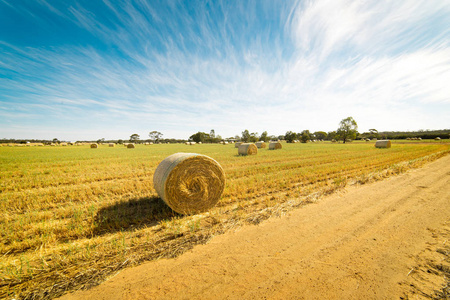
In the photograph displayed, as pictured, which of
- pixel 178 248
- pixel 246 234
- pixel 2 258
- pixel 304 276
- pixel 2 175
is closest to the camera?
pixel 304 276

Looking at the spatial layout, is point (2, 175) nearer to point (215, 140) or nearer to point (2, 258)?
point (2, 258)

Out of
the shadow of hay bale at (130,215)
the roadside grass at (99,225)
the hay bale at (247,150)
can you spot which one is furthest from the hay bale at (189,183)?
the hay bale at (247,150)

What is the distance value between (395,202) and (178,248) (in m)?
6.37

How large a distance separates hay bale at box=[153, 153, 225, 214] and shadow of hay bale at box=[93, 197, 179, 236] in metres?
0.43

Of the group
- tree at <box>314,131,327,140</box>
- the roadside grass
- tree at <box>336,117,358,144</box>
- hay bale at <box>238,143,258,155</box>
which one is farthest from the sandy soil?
tree at <box>314,131,327,140</box>

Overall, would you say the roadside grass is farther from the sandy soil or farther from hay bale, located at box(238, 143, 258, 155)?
hay bale, located at box(238, 143, 258, 155)

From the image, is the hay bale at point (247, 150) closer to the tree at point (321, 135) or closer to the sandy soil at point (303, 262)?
the sandy soil at point (303, 262)

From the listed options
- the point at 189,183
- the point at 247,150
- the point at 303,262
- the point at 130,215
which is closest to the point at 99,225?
the point at 130,215

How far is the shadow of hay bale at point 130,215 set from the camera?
4.23m

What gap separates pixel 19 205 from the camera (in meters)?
5.51

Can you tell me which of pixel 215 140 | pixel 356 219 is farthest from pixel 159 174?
pixel 215 140

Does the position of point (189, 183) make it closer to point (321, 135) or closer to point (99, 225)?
point (99, 225)

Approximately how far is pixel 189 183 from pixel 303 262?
3.46 m

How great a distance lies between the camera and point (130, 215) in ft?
15.9
